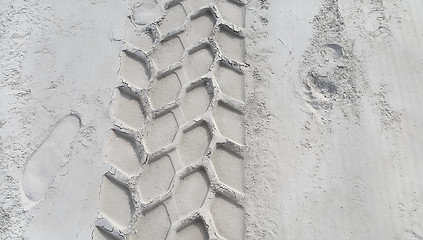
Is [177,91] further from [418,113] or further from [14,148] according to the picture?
[418,113]

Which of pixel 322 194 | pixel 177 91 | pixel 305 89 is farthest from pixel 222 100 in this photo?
pixel 322 194

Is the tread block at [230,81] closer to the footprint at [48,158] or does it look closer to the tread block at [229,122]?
the tread block at [229,122]

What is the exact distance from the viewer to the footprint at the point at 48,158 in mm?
1298

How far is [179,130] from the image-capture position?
137cm

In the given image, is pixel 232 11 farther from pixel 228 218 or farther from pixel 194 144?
pixel 228 218

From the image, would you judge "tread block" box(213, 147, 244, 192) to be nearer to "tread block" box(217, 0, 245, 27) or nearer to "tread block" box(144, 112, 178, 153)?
"tread block" box(144, 112, 178, 153)

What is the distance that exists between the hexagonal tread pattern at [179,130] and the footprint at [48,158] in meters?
0.14

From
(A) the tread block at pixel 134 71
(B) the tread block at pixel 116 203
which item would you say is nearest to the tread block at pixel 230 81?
(A) the tread block at pixel 134 71

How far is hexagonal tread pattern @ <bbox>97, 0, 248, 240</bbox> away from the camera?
124 cm

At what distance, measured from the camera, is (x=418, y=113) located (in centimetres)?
141

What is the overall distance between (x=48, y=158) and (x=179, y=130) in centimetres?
42

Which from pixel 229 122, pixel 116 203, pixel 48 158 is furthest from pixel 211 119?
pixel 48 158

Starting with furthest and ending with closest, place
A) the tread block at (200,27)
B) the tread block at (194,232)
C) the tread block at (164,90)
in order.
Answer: the tread block at (200,27)
the tread block at (164,90)
the tread block at (194,232)

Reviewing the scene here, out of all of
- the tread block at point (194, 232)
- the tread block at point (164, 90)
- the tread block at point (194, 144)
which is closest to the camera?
the tread block at point (194, 232)
